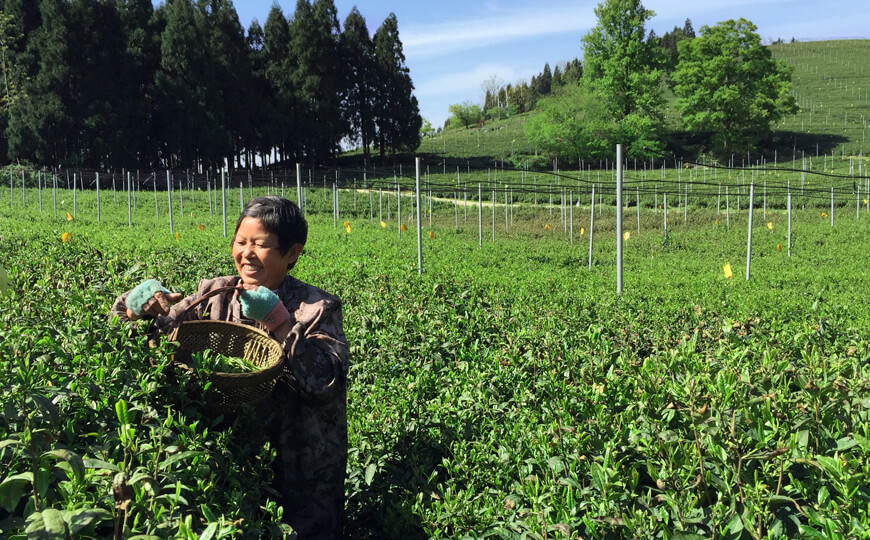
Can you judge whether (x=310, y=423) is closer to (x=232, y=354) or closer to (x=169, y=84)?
(x=232, y=354)

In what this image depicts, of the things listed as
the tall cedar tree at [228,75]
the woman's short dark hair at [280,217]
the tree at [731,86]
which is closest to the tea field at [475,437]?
the woman's short dark hair at [280,217]

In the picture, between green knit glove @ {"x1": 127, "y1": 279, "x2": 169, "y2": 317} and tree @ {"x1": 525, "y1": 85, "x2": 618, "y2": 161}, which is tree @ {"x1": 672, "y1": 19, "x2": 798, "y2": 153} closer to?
tree @ {"x1": 525, "y1": 85, "x2": 618, "y2": 161}

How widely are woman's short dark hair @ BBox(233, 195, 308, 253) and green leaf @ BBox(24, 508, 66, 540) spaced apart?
1489 millimetres

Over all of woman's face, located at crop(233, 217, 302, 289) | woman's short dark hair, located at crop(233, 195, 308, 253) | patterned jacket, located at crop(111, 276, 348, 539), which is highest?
woman's short dark hair, located at crop(233, 195, 308, 253)

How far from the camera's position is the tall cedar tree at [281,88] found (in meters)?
43.6

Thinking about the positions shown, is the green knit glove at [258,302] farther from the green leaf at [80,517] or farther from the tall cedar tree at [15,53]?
the tall cedar tree at [15,53]

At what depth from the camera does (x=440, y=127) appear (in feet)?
370

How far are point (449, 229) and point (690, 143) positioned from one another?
124 feet

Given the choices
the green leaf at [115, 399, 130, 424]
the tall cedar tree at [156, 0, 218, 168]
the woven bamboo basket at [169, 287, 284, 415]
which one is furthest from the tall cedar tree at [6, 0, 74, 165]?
the green leaf at [115, 399, 130, 424]

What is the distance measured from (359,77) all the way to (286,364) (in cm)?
5045

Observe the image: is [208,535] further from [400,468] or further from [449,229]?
[449,229]

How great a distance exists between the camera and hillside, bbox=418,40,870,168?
52.4 metres

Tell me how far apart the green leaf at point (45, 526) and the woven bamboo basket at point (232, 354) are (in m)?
0.82

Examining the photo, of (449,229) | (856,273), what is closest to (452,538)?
(856,273)
